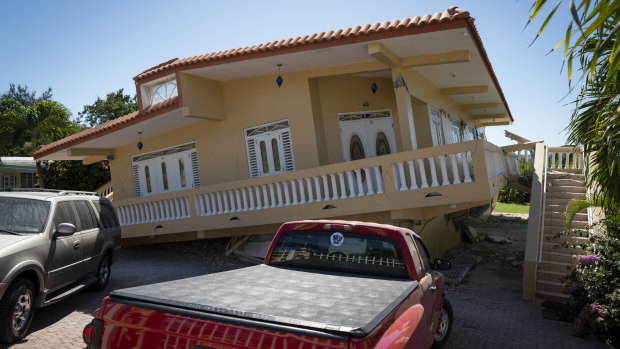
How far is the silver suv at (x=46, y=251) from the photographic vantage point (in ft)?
16.8

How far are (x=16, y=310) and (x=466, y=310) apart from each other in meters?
6.71

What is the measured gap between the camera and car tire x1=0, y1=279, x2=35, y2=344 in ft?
16.4

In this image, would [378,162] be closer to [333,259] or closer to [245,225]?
[245,225]

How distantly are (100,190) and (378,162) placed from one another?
1293 centimetres

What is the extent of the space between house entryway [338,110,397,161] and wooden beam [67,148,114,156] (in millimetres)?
8410

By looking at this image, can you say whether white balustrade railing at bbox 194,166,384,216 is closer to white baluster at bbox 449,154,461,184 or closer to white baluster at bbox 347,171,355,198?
white baluster at bbox 347,171,355,198

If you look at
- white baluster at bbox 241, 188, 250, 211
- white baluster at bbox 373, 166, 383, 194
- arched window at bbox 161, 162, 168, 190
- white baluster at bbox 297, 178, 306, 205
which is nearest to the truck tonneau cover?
white baluster at bbox 373, 166, 383, 194

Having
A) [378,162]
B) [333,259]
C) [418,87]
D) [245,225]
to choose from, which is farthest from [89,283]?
[418,87]

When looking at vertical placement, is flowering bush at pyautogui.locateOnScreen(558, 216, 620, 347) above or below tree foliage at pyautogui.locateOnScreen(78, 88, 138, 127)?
below

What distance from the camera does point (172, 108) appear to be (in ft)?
35.4

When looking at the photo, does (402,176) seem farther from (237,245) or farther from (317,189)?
(237,245)

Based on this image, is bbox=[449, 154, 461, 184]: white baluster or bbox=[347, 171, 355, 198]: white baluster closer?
bbox=[449, 154, 461, 184]: white baluster

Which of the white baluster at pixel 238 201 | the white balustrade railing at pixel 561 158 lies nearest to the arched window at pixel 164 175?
the white baluster at pixel 238 201

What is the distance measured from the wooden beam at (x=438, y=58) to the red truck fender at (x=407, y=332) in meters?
6.83
